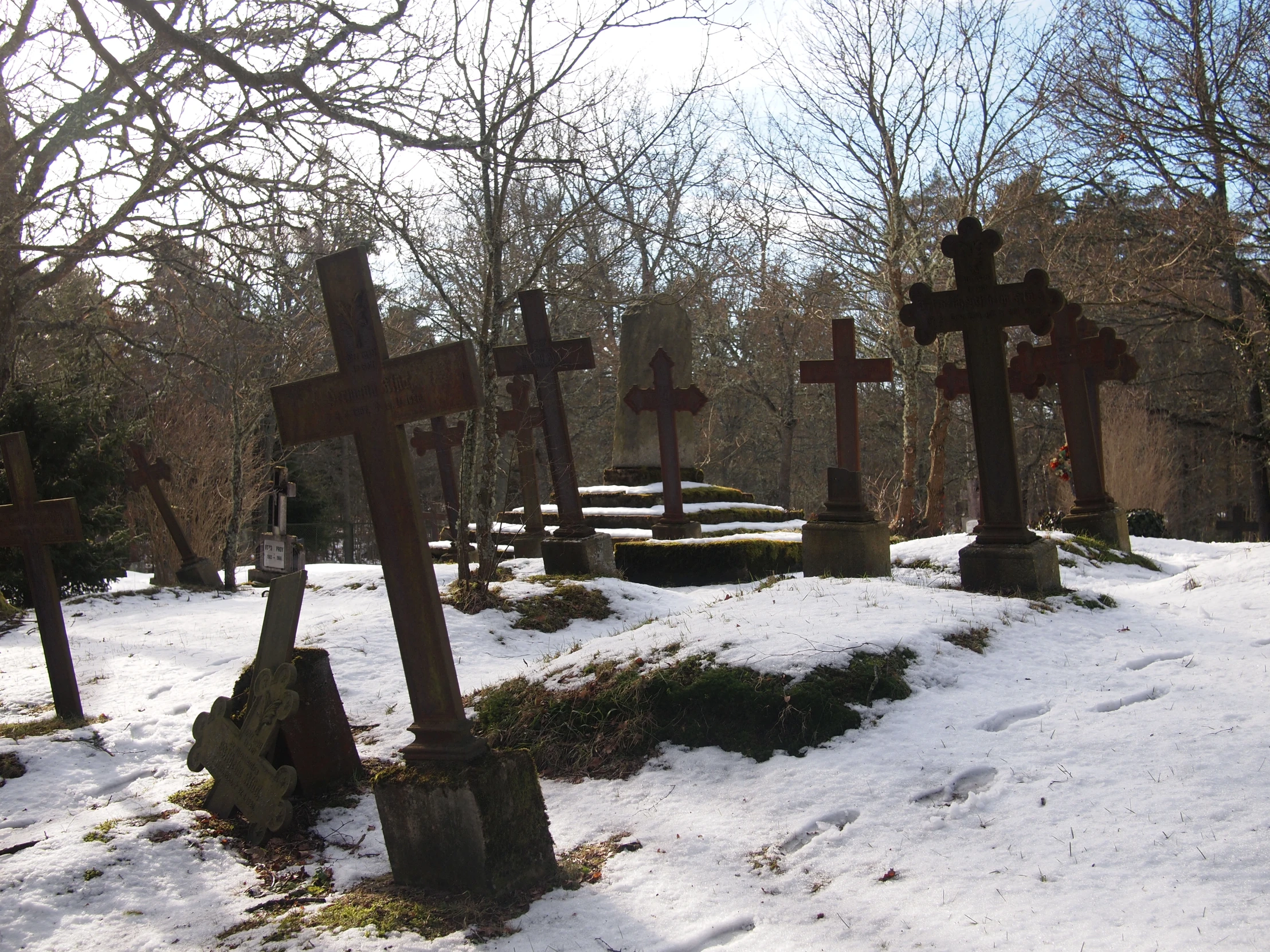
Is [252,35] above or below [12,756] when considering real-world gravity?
above

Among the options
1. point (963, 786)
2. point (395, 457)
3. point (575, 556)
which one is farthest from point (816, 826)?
point (575, 556)

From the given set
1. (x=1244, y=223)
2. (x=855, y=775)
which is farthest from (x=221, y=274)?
(x=1244, y=223)

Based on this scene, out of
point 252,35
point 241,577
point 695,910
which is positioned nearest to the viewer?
point 695,910

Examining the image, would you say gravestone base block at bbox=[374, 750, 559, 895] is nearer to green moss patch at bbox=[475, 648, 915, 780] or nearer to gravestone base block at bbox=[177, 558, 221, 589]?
green moss patch at bbox=[475, 648, 915, 780]

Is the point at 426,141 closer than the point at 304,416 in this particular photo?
No

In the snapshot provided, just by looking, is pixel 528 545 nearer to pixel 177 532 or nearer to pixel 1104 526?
pixel 177 532

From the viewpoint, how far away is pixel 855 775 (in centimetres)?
390

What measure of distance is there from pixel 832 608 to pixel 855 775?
71.8 inches

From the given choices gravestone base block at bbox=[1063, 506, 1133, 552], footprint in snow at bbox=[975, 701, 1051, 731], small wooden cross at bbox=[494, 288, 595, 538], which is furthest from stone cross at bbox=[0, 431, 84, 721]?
gravestone base block at bbox=[1063, 506, 1133, 552]

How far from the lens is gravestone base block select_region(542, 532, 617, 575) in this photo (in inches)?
412

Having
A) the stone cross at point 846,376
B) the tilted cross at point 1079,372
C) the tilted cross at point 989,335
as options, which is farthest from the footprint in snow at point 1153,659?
the tilted cross at point 1079,372

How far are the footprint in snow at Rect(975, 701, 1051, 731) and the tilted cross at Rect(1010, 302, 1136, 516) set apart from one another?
772 cm

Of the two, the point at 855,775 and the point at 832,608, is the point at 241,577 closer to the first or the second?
the point at 832,608

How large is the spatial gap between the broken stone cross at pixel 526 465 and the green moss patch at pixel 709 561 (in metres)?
1.48
